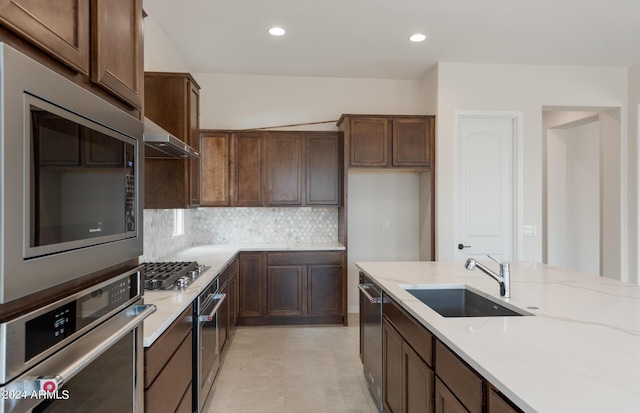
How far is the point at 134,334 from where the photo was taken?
1.11 metres

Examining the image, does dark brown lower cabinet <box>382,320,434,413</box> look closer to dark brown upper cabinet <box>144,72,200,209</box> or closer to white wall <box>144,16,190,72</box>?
dark brown upper cabinet <box>144,72,200,209</box>

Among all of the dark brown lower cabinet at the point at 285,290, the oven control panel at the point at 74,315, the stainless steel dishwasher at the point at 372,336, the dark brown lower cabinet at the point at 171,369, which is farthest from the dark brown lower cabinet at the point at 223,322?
the oven control panel at the point at 74,315

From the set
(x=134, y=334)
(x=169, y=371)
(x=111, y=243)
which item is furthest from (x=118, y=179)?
(x=169, y=371)

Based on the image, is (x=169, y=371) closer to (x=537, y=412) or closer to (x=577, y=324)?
(x=537, y=412)

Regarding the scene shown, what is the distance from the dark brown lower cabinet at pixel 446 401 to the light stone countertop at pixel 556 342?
0.18m

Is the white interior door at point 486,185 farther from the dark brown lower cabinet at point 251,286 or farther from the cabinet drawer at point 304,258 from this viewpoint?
the dark brown lower cabinet at point 251,286

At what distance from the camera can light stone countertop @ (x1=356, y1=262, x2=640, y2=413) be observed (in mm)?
948

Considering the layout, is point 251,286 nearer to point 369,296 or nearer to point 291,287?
point 291,287

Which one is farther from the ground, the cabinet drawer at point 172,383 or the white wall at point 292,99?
the white wall at point 292,99

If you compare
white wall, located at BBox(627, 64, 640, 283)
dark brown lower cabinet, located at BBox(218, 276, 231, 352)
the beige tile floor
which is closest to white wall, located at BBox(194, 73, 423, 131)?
dark brown lower cabinet, located at BBox(218, 276, 231, 352)

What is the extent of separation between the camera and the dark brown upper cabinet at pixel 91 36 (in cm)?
70

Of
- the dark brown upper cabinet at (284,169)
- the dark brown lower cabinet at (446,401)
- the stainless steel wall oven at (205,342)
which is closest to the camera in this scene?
the dark brown lower cabinet at (446,401)

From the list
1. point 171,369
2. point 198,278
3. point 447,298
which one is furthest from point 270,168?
point 171,369

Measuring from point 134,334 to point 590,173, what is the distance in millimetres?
6465
